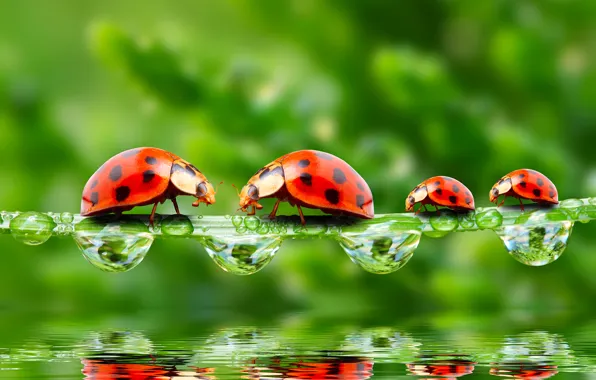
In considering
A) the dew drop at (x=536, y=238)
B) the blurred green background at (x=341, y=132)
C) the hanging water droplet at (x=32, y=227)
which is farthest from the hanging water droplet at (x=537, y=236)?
the blurred green background at (x=341, y=132)

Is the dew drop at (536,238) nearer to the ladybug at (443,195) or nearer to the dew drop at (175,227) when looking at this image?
the ladybug at (443,195)

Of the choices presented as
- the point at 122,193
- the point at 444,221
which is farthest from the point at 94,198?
the point at 444,221

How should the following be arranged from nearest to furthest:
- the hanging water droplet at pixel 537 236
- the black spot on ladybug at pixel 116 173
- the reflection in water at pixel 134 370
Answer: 1. the reflection in water at pixel 134 370
2. the hanging water droplet at pixel 537 236
3. the black spot on ladybug at pixel 116 173

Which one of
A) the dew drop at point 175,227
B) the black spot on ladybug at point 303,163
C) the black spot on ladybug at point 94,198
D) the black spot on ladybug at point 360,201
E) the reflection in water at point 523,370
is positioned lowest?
the reflection in water at point 523,370

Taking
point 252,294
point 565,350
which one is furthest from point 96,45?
point 565,350

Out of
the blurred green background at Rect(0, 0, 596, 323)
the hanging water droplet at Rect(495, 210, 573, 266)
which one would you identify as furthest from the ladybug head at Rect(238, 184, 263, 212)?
the blurred green background at Rect(0, 0, 596, 323)

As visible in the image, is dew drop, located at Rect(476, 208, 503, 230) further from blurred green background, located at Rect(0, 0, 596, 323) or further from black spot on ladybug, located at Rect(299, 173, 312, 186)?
blurred green background, located at Rect(0, 0, 596, 323)
